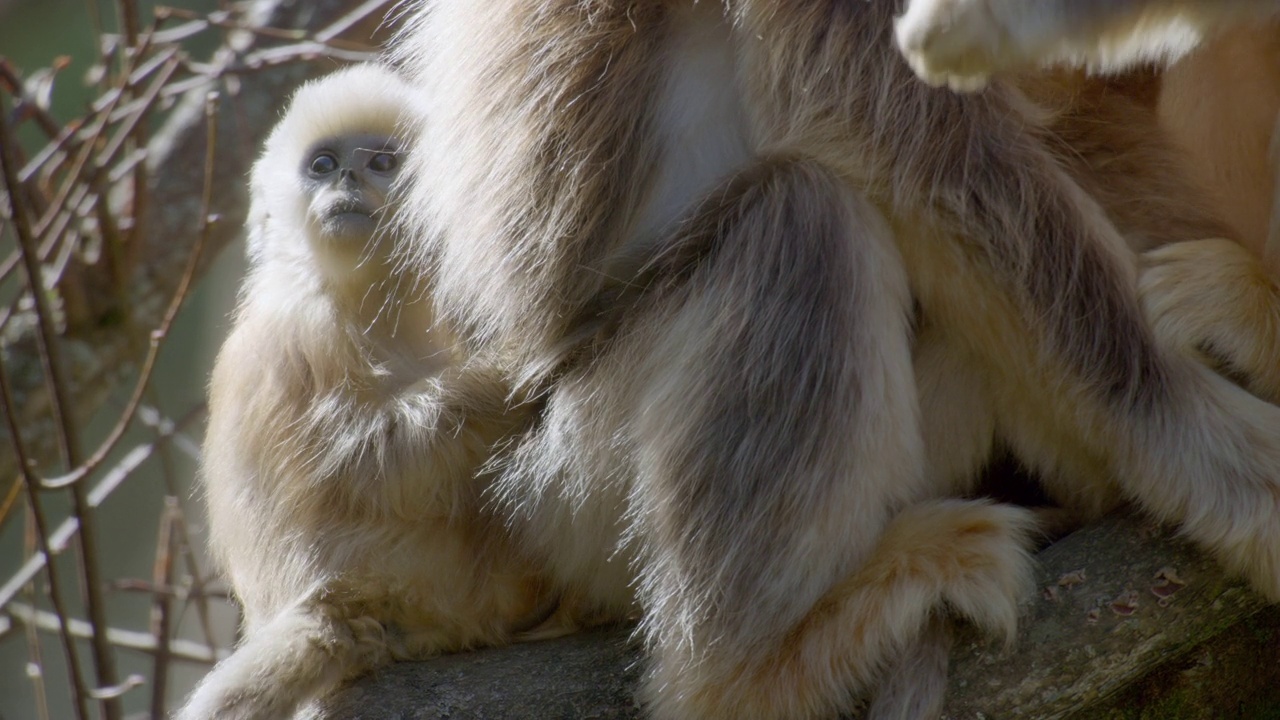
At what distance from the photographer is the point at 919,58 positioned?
65.6 inches

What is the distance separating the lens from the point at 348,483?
2.65 metres

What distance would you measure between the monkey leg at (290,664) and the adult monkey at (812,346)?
0.51 m

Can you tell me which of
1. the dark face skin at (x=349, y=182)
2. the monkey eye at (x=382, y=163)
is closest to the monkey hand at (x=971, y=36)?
the dark face skin at (x=349, y=182)

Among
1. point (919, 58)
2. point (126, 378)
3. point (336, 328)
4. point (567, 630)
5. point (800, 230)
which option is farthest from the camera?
point (126, 378)

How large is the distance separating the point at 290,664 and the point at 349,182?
1.22 metres

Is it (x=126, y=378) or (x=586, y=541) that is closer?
(x=586, y=541)

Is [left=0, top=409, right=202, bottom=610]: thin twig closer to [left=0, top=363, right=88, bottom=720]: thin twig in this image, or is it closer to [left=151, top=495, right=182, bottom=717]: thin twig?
[left=151, top=495, right=182, bottom=717]: thin twig

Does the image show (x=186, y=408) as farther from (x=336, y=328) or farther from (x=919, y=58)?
(x=919, y=58)

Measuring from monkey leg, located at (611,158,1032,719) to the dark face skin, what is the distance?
116cm

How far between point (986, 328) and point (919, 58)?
23.3 inches

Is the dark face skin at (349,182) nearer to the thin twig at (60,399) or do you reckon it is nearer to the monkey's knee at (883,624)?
the thin twig at (60,399)

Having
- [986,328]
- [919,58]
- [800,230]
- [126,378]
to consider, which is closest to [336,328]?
[800,230]

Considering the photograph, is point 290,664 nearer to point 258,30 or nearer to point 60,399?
point 60,399

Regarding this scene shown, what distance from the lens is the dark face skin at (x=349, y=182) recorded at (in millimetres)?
3021
